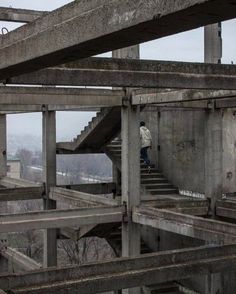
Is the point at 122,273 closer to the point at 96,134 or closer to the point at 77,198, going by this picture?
the point at 77,198

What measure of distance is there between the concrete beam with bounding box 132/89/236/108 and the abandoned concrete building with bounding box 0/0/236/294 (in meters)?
0.03

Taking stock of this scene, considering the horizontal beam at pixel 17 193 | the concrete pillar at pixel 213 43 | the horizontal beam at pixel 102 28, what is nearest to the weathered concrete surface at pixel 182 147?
the concrete pillar at pixel 213 43

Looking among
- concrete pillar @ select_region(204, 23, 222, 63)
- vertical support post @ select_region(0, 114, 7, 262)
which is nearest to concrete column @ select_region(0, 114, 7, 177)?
vertical support post @ select_region(0, 114, 7, 262)

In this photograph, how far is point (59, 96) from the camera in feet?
39.1

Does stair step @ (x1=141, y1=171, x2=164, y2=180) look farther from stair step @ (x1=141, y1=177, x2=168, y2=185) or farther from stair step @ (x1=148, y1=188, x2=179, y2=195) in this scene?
stair step @ (x1=148, y1=188, x2=179, y2=195)

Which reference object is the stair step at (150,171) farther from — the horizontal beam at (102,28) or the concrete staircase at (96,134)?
the horizontal beam at (102,28)

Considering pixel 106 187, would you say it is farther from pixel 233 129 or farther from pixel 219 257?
pixel 219 257

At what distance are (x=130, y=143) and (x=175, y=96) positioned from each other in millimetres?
1816

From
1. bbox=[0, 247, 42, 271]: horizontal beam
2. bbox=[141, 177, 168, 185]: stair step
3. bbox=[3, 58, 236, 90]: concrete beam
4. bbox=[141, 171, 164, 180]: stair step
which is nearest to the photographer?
bbox=[3, 58, 236, 90]: concrete beam

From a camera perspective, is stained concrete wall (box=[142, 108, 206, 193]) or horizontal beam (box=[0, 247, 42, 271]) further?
stained concrete wall (box=[142, 108, 206, 193])

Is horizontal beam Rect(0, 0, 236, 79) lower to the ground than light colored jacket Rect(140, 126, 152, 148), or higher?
higher

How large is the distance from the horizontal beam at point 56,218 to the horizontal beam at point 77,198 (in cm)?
77

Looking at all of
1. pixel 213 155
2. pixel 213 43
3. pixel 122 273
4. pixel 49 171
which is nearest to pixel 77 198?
pixel 49 171

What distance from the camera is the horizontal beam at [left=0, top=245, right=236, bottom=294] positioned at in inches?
195
